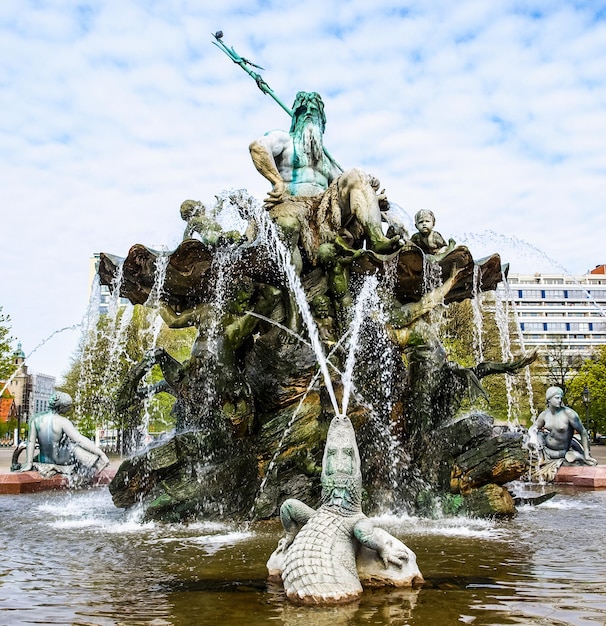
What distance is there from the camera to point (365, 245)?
10.1 metres

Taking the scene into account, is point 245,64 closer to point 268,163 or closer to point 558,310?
point 268,163

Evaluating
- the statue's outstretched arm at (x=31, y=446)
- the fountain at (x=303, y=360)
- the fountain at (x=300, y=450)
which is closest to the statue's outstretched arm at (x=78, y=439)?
the statue's outstretched arm at (x=31, y=446)

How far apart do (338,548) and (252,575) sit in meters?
1.00

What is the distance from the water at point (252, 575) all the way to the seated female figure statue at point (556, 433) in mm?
4873

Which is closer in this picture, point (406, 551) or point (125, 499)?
point (406, 551)

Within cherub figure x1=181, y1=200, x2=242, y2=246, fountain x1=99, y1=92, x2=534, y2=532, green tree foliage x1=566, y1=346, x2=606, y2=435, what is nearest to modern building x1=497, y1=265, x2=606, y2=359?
green tree foliage x1=566, y1=346, x2=606, y2=435

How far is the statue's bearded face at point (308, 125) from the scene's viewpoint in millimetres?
10781

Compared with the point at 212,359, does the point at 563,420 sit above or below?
below

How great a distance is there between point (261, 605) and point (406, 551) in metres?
1.07

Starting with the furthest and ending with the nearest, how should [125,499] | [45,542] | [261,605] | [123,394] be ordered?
[123,394], [125,499], [45,542], [261,605]

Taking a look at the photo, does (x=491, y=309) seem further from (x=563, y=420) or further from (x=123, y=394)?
(x=123, y=394)

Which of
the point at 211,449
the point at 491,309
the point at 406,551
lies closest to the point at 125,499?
the point at 211,449

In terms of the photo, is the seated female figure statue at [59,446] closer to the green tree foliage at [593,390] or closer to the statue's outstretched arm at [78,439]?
the statue's outstretched arm at [78,439]

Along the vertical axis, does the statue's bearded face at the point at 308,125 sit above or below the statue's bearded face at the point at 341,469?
above
